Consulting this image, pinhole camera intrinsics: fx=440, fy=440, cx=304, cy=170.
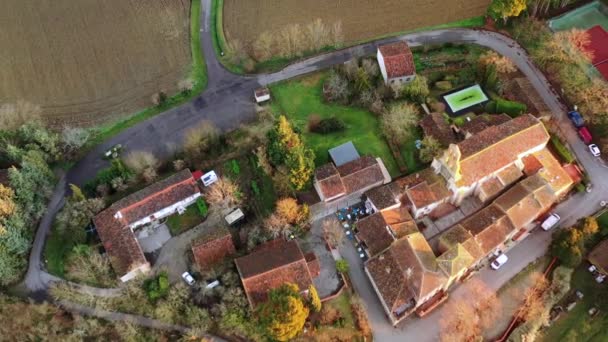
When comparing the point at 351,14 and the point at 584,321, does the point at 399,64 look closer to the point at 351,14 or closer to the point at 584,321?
the point at 351,14

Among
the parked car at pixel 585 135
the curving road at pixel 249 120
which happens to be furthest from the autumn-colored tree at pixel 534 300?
the parked car at pixel 585 135

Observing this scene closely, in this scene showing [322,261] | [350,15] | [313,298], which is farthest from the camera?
[350,15]

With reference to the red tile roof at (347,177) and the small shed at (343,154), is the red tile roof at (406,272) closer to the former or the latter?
the red tile roof at (347,177)

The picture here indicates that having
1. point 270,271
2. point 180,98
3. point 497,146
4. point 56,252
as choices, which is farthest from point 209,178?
point 497,146

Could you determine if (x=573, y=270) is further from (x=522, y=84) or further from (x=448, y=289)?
(x=522, y=84)

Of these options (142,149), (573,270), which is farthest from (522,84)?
(142,149)

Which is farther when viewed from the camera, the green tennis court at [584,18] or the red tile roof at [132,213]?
the green tennis court at [584,18]

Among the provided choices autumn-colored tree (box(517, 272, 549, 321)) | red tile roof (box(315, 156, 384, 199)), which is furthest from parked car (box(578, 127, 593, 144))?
red tile roof (box(315, 156, 384, 199))
